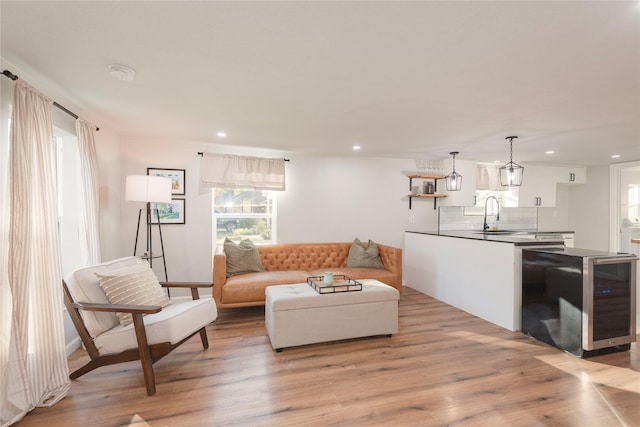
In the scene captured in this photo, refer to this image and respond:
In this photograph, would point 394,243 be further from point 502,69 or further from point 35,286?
point 35,286

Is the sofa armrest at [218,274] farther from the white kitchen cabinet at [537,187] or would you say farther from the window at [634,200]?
the window at [634,200]

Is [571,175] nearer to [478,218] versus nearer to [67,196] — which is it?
[478,218]

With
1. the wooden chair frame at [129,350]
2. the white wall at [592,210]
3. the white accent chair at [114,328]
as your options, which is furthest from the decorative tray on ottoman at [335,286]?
the white wall at [592,210]

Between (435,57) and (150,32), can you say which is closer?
(150,32)

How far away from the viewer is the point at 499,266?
3.22m

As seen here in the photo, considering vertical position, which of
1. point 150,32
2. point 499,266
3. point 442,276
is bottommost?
point 442,276

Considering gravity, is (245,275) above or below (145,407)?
above

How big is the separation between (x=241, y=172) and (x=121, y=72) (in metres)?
2.35

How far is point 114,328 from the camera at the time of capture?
7.16 feet

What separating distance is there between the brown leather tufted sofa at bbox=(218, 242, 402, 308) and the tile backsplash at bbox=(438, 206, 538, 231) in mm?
1681

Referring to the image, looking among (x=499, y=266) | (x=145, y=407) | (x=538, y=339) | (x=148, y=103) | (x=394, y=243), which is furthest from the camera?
(x=394, y=243)

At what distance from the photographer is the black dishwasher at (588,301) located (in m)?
2.49

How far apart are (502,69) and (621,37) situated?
1.76ft

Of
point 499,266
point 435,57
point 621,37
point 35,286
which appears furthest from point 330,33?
point 499,266
